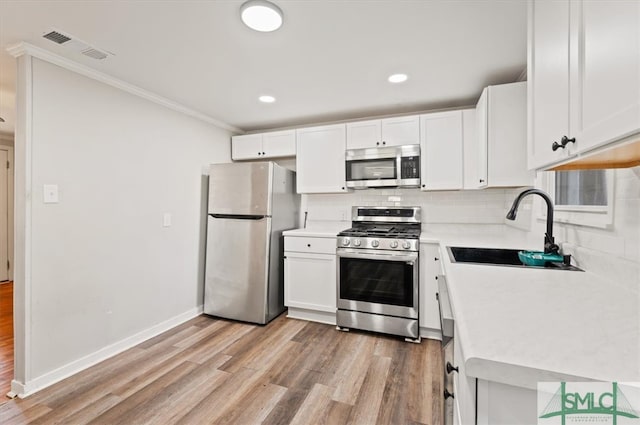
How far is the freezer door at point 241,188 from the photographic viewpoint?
2973mm

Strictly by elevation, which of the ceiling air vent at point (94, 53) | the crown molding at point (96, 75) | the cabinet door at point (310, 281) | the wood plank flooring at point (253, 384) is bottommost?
the wood plank flooring at point (253, 384)

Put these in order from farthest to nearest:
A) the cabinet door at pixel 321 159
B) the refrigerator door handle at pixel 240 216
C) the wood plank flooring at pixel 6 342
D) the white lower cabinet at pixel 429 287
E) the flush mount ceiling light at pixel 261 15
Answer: the cabinet door at pixel 321 159
the refrigerator door handle at pixel 240 216
the white lower cabinet at pixel 429 287
the wood plank flooring at pixel 6 342
the flush mount ceiling light at pixel 261 15

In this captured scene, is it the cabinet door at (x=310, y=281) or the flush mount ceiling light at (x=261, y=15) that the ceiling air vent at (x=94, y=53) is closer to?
the flush mount ceiling light at (x=261, y=15)

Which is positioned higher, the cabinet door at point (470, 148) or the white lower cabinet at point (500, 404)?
the cabinet door at point (470, 148)

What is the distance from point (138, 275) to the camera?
257 centimetres

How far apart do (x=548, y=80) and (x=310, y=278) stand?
247 centimetres

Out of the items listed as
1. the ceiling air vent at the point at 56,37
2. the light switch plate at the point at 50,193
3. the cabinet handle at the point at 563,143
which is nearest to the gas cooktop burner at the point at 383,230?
the cabinet handle at the point at 563,143

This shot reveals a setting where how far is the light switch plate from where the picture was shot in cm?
193

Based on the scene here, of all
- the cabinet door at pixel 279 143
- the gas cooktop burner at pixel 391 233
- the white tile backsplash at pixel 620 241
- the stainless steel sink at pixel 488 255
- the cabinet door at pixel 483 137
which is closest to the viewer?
the white tile backsplash at pixel 620 241

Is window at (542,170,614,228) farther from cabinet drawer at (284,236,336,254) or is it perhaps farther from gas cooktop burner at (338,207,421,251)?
cabinet drawer at (284,236,336,254)

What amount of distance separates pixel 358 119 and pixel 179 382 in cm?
302

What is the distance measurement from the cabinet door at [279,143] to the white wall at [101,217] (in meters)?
0.80

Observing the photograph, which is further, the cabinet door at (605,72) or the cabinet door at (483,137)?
the cabinet door at (483,137)

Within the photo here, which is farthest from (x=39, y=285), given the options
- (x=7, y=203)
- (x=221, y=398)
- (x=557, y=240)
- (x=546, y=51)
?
(x=7, y=203)
